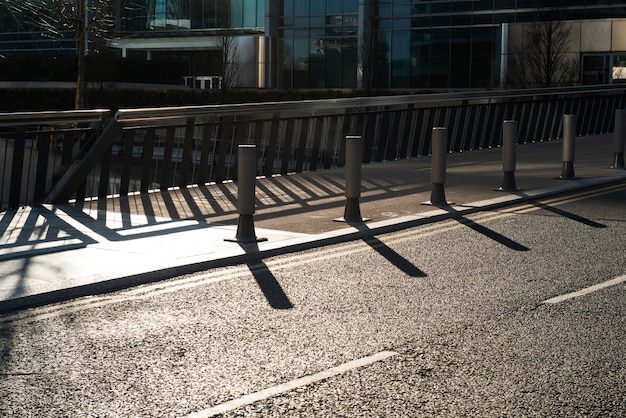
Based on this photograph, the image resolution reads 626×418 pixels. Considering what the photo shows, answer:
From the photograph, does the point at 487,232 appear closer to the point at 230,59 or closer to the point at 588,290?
the point at 588,290

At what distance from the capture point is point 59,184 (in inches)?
519

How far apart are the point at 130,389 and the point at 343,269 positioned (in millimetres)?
3755

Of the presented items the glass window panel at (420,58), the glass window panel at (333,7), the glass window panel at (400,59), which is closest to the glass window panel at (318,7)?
the glass window panel at (333,7)

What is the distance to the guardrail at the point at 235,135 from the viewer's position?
1338 centimetres

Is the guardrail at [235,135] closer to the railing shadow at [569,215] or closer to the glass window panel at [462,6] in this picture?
the railing shadow at [569,215]

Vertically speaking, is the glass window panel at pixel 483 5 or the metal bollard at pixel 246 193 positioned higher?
the glass window panel at pixel 483 5

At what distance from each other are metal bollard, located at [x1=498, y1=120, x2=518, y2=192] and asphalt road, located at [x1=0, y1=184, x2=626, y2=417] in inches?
156

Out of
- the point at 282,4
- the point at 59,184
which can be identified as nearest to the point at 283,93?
the point at 282,4

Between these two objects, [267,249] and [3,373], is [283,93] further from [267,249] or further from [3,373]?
[3,373]

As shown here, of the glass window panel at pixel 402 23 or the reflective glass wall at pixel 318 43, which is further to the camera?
the reflective glass wall at pixel 318 43

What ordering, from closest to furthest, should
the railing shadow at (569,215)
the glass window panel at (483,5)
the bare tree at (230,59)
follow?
the railing shadow at (569,215) < the bare tree at (230,59) < the glass window panel at (483,5)

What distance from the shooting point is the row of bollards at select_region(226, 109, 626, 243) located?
10172mm

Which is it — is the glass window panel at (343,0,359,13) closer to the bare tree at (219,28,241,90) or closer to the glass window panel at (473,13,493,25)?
the bare tree at (219,28,241,90)

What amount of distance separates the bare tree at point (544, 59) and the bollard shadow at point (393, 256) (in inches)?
1512
